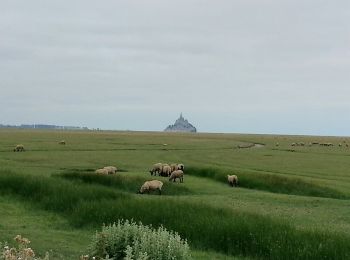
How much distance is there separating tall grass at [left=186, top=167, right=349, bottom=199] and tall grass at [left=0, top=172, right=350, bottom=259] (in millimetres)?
13026

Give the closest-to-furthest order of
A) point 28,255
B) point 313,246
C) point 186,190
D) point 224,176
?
point 28,255, point 313,246, point 186,190, point 224,176

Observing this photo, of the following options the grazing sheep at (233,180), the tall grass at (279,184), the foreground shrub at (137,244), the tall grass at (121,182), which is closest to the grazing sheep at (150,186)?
the tall grass at (121,182)

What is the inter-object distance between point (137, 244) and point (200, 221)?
676 cm

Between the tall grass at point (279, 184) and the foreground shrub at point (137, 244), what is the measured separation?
65.4ft

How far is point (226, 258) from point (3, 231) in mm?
8298

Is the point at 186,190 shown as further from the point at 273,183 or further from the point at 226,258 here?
the point at 226,258

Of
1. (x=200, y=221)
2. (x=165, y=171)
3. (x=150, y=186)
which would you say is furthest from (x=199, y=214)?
(x=165, y=171)

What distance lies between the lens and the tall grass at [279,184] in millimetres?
32656

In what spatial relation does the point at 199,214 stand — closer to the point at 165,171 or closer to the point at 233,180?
the point at 233,180

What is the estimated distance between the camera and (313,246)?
55.2 ft

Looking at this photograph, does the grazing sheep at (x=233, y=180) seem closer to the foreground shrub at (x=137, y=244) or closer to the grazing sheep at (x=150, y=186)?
the grazing sheep at (x=150, y=186)

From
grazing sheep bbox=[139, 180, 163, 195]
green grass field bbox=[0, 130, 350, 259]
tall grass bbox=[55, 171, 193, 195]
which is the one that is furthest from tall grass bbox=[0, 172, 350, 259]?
tall grass bbox=[55, 171, 193, 195]

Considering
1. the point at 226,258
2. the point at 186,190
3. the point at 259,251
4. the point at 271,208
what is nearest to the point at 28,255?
the point at 226,258

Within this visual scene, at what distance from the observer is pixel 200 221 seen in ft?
64.8
